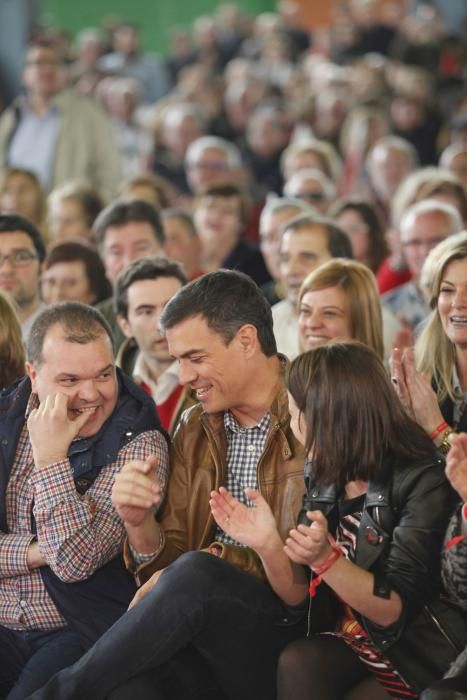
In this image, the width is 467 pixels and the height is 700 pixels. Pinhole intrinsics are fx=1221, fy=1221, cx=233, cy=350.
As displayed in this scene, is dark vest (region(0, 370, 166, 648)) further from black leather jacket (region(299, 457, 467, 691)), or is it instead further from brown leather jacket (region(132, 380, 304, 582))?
black leather jacket (region(299, 457, 467, 691))

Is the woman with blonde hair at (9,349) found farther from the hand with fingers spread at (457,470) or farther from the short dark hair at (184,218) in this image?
the short dark hair at (184,218)

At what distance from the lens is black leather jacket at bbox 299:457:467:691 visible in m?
2.66

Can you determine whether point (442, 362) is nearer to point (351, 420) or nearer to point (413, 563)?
point (351, 420)

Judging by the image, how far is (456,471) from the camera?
102 inches

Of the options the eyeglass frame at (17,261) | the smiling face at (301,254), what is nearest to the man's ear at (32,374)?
the eyeglass frame at (17,261)

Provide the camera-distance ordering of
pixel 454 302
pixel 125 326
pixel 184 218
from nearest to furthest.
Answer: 1. pixel 454 302
2. pixel 125 326
3. pixel 184 218

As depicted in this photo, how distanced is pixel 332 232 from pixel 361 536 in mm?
2053

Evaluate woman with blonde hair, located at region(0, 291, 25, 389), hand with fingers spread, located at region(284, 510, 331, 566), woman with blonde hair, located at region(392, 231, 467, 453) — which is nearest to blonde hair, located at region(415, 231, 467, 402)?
woman with blonde hair, located at region(392, 231, 467, 453)

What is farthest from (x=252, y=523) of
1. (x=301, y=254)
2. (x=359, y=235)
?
(x=359, y=235)

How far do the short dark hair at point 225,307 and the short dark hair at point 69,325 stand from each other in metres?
0.18

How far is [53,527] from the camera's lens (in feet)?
9.66

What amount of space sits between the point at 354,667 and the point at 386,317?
6.17 feet

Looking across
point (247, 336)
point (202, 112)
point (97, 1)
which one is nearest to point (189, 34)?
point (97, 1)

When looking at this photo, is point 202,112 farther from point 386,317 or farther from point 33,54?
point 386,317
